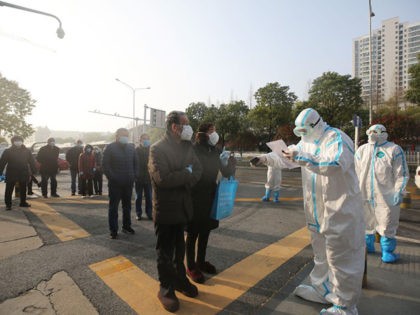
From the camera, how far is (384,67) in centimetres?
8694

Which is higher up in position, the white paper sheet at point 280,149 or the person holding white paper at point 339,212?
the white paper sheet at point 280,149

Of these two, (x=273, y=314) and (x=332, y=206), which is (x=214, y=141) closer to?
(x=332, y=206)

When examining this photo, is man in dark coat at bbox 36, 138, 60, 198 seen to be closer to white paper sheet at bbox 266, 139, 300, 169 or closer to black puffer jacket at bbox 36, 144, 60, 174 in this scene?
black puffer jacket at bbox 36, 144, 60, 174

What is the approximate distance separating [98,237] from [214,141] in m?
3.10

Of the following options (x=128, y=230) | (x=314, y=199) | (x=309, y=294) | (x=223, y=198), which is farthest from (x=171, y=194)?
(x=128, y=230)

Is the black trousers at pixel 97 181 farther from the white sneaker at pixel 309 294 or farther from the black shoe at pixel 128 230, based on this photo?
the white sneaker at pixel 309 294

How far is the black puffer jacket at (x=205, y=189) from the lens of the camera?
3.65 metres

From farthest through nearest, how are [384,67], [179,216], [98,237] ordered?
[384,67] → [98,237] → [179,216]

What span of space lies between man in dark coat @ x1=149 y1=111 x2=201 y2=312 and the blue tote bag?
0.54 metres

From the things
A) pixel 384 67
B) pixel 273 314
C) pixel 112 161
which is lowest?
pixel 273 314

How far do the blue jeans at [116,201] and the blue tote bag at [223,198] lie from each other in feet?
7.98

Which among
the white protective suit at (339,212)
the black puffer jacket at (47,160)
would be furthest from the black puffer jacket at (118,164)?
the black puffer jacket at (47,160)

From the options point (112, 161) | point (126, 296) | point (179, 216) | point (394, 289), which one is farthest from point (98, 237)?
point (394, 289)

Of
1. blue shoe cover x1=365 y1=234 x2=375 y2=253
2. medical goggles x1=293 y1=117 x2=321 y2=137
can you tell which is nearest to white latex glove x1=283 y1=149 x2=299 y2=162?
medical goggles x1=293 y1=117 x2=321 y2=137
